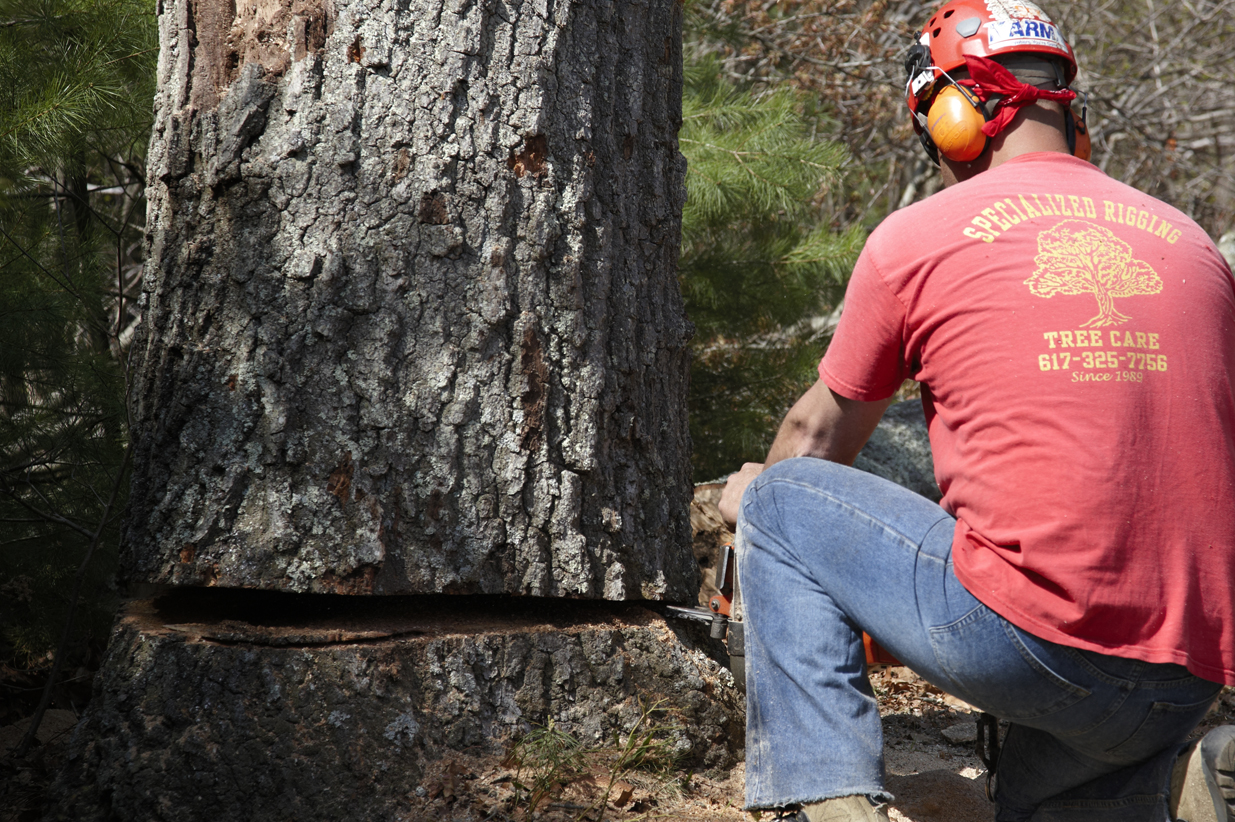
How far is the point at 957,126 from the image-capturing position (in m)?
1.63

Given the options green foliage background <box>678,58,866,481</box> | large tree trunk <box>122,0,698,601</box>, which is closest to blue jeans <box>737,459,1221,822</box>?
large tree trunk <box>122,0,698,601</box>

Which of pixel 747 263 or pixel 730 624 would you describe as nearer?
pixel 730 624

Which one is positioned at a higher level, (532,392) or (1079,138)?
(1079,138)

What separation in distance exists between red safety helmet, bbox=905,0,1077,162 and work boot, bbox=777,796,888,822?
117 cm

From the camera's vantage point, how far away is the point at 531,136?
1.82 metres

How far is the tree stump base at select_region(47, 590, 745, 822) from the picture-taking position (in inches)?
61.4

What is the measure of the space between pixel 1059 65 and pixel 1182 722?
45.4 inches

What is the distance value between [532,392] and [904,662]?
0.86 m

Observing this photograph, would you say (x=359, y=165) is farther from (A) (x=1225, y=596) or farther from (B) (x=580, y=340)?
(A) (x=1225, y=596)

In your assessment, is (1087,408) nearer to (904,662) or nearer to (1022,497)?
(1022,497)

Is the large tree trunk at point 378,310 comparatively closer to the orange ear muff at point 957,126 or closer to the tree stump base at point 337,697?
the tree stump base at point 337,697

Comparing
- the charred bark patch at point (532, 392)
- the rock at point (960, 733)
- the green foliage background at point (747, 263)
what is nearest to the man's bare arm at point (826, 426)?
the charred bark patch at point (532, 392)

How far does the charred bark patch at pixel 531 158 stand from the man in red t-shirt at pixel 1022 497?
2.36 feet

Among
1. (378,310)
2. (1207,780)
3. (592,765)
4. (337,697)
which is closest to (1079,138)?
(1207,780)
